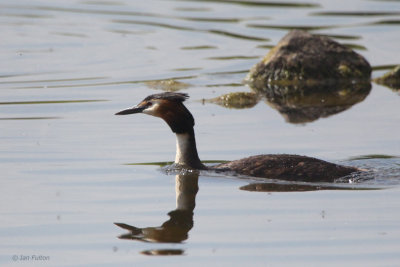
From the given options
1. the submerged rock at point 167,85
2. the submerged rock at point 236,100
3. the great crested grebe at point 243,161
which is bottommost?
the great crested grebe at point 243,161

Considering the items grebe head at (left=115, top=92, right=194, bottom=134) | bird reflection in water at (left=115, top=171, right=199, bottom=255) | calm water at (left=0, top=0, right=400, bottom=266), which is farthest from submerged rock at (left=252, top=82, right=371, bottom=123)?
bird reflection in water at (left=115, top=171, right=199, bottom=255)

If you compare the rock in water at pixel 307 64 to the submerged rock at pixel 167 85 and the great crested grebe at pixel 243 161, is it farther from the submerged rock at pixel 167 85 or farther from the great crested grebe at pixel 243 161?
the great crested grebe at pixel 243 161

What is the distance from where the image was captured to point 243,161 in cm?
1327

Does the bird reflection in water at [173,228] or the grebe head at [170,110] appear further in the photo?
the grebe head at [170,110]

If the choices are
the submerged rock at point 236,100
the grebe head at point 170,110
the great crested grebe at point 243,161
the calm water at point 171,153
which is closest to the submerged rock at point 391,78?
the calm water at point 171,153

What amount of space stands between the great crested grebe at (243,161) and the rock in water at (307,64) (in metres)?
7.80

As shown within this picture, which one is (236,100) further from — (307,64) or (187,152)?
(187,152)

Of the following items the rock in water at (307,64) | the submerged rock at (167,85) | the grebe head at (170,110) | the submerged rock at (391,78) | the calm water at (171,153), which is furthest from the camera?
the rock in water at (307,64)

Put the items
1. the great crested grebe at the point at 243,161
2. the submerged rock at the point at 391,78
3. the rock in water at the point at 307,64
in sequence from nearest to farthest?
the great crested grebe at the point at 243,161 → the submerged rock at the point at 391,78 → the rock in water at the point at 307,64

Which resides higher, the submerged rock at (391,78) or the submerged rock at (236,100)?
the submerged rock at (391,78)

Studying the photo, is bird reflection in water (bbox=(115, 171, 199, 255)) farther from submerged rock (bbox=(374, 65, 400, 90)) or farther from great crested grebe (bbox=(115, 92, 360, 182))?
submerged rock (bbox=(374, 65, 400, 90))

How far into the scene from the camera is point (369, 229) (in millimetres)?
10883

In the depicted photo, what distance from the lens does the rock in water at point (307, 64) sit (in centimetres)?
2147

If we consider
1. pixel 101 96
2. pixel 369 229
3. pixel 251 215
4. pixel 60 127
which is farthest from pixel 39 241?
pixel 101 96
